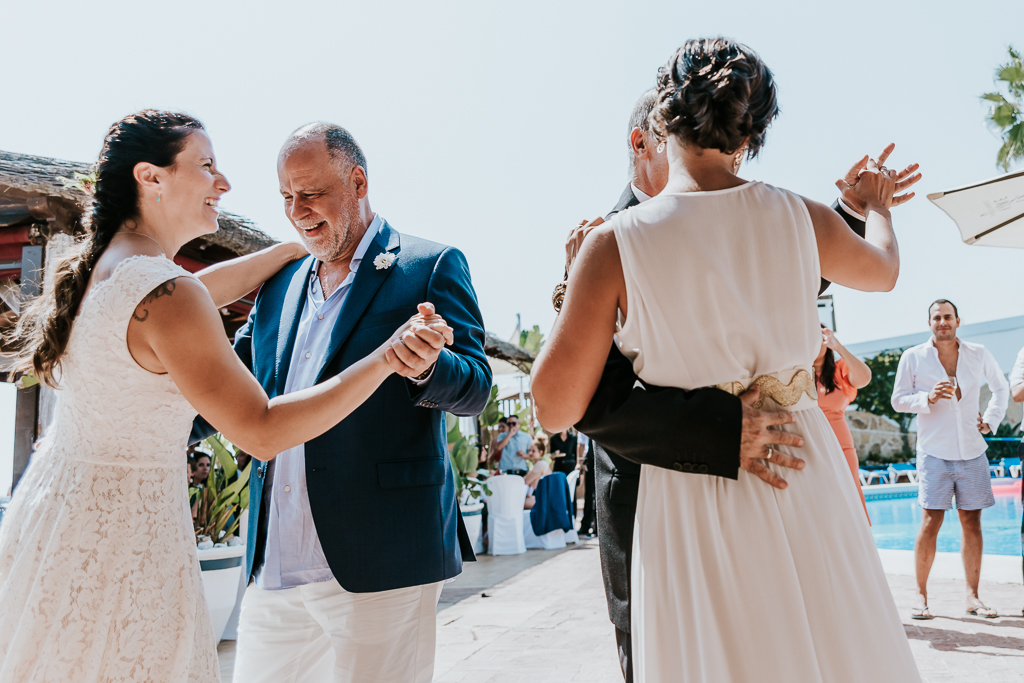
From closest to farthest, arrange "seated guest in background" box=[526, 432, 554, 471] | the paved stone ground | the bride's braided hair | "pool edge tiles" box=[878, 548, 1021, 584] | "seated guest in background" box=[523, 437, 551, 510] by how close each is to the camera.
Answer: the bride's braided hair
the paved stone ground
"pool edge tiles" box=[878, 548, 1021, 584]
"seated guest in background" box=[523, 437, 551, 510]
"seated guest in background" box=[526, 432, 554, 471]

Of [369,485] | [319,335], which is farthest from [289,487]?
[319,335]

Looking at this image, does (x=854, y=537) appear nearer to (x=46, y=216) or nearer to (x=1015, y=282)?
(x=46, y=216)

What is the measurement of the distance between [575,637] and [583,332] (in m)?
4.39

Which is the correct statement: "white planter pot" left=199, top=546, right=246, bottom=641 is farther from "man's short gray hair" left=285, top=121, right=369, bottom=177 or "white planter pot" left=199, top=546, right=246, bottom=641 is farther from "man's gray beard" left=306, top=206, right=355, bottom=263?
"man's short gray hair" left=285, top=121, right=369, bottom=177

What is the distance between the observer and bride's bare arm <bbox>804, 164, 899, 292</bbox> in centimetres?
155

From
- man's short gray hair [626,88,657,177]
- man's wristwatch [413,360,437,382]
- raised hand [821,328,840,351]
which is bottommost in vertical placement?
man's wristwatch [413,360,437,382]

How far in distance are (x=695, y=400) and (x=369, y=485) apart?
1.03 metres

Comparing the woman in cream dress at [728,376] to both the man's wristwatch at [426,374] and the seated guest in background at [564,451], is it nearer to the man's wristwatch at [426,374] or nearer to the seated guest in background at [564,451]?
the man's wristwatch at [426,374]

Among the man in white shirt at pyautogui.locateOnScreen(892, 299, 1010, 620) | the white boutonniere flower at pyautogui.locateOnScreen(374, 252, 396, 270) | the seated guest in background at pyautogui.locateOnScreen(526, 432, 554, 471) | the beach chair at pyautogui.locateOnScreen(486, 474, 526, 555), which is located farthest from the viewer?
the seated guest in background at pyautogui.locateOnScreen(526, 432, 554, 471)

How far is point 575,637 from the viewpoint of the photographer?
5312mm

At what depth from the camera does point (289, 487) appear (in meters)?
2.20

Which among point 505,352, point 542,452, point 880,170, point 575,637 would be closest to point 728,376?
point 880,170

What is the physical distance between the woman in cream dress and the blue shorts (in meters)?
4.73

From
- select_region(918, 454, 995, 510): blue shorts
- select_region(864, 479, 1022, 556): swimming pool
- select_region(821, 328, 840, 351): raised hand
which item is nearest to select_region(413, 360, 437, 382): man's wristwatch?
select_region(821, 328, 840, 351): raised hand
